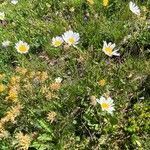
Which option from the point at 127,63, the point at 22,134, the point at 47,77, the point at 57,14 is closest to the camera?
the point at 22,134

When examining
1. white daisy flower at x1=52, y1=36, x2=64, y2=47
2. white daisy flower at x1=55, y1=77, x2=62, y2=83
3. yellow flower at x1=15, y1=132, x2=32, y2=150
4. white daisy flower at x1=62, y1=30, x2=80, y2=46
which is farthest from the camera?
white daisy flower at x1=52, y1=36, x2=64, y2=47

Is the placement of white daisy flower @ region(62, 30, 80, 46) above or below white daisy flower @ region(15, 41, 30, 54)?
below

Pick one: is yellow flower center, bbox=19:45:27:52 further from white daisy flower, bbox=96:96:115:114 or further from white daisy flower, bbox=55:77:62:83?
white daisy flower, bbox=96:96:115:114

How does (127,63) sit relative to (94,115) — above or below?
above

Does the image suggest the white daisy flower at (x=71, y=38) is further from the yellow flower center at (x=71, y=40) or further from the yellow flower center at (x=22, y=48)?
the yellow flower center at (x=22, y=48)

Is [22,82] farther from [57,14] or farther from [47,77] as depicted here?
[57,14]

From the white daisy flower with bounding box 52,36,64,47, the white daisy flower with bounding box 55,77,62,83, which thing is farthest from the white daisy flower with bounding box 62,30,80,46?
the white daisy flower with bounding box 55,77,62,83

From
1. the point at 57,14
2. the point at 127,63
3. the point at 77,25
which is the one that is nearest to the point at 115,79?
the point at 127,63

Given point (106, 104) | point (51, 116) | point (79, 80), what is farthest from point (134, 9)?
point (51, 116)
